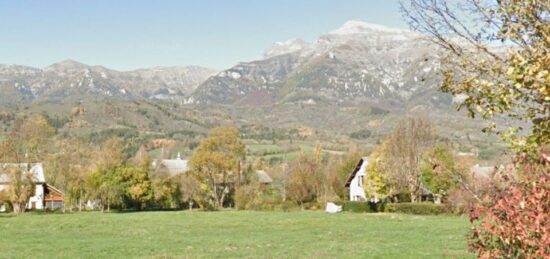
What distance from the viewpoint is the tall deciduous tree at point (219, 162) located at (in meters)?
75.6

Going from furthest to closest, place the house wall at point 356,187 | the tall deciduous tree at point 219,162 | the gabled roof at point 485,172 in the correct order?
the house wall at point 356,187 → the tall deciduous tree at point 219,162 → the gabled roof at point 485,172

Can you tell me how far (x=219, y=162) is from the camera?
246ft

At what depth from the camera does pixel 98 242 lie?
2956 centimetres

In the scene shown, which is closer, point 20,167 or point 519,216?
point 519,216

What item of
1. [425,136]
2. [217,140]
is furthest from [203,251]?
[217,140]

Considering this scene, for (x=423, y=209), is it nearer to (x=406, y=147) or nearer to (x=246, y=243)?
(x=406, y=147)

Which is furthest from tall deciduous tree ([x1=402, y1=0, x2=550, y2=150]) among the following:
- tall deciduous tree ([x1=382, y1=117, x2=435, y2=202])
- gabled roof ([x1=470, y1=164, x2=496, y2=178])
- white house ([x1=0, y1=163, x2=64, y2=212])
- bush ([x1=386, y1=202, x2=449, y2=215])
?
white house ([x1=0, y1=163, x2=64, y2=212])

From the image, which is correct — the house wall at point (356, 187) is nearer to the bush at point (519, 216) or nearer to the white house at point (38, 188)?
the white house at point (38, 188)

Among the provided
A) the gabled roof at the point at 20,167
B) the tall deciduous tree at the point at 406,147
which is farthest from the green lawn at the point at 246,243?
the gabled roof at the point at 20,167

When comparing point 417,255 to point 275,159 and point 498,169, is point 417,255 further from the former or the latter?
point 275,159

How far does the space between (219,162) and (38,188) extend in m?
28.3

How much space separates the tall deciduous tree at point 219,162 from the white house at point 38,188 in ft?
62.0

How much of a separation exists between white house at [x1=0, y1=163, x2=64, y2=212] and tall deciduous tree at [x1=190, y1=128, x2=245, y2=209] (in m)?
18.9

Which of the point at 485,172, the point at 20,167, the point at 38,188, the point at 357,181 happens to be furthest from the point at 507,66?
the point at 38,188
